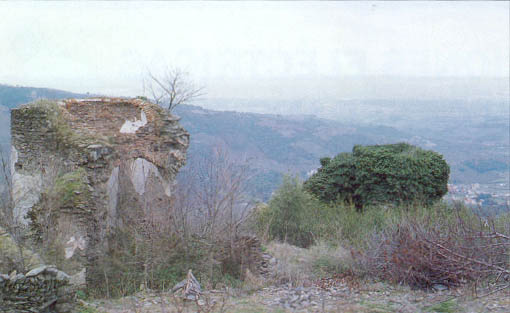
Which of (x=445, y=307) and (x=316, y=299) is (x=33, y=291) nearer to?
(x=316, y=299)

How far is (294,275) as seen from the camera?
8.98 metres

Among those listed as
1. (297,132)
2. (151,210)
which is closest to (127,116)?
(151,210)

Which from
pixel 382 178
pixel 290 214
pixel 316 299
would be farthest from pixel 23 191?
pixel 382 178

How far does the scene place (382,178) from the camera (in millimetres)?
16328

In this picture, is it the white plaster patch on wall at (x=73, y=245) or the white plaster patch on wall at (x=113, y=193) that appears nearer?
the white plaster patch on wall at (x=73, y=245)

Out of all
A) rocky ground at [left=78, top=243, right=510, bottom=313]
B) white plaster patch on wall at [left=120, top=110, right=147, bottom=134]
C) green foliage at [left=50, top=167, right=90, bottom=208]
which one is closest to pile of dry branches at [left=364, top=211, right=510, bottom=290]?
rocky ground at [left=78, top=243, right=510, bottom=313]

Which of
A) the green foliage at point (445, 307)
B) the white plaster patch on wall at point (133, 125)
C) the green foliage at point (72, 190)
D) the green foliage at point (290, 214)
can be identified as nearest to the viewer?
the green foliage at point (445, 307)

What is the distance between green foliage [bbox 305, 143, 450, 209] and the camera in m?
15.9

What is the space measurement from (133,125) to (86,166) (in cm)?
218

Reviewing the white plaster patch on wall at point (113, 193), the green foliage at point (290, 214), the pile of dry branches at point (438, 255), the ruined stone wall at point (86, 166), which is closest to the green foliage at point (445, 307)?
the pile of dry branches at point (438, 255)

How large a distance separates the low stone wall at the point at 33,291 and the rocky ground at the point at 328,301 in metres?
0.62

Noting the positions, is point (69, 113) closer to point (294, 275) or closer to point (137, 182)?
point (137, 182)

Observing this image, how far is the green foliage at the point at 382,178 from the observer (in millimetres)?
15891

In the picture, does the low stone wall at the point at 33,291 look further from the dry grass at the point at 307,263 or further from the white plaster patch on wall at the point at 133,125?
the white plaster patch on wall at the point at 133,125
